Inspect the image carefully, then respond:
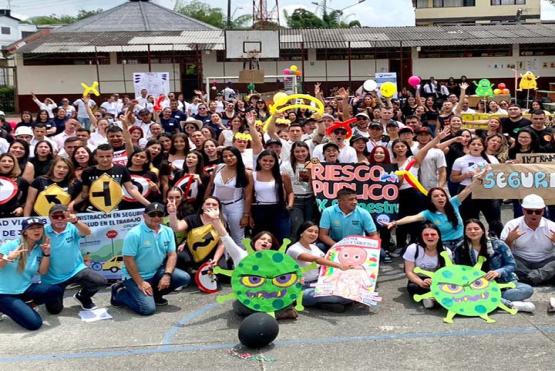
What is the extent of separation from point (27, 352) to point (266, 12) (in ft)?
130

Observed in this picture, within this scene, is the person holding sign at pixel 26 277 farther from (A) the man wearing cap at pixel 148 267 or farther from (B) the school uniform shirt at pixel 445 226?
(B) the school uniform shirt at pixel 445 226

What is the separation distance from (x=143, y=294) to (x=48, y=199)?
67.5 inches

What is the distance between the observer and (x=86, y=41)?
34.3 metres

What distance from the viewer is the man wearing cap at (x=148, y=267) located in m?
6.49

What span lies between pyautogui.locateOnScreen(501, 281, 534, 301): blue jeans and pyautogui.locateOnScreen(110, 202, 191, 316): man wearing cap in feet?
10.6

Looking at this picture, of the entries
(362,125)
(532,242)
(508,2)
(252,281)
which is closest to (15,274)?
(252,281)

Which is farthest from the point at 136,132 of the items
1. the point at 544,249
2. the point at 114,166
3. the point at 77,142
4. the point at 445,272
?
the point at 544,249

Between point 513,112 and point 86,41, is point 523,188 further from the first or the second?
Result: point 86,41

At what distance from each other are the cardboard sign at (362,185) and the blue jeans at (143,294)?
212cm

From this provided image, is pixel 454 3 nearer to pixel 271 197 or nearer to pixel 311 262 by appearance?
pixel 271 197

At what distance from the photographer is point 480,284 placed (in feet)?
A: 21.0

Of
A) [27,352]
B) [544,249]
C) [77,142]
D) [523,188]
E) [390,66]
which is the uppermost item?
[390,66]

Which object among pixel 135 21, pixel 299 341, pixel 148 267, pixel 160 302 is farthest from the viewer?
pixel 135 21

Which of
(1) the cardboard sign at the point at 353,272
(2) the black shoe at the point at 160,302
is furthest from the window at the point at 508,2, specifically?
(2) the black shoe at the point at 160,302
